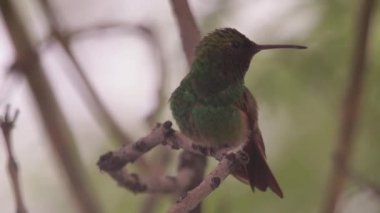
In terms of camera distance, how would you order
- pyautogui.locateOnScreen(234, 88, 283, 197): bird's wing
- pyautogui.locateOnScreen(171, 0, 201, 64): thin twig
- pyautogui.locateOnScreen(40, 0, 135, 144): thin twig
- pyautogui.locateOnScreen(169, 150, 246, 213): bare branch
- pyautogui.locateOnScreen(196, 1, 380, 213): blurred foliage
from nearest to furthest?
pyautogui.locateOnScreen(169, 150, 246, 213): bare branch, pyautogui.locateOnScreen(234, 88, 283, 197): bird's wing, pyautogui.locateOnScreen(171, 0, 201, 64): thin twig, pyautogui.locateOnScreen(40, 0, 135, 144): thin twig, pyautogui.locateOnScreen(196, 1, 380, 213): blurred foliage

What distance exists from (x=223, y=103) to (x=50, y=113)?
15.3 inches

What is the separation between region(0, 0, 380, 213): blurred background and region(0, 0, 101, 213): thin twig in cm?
2

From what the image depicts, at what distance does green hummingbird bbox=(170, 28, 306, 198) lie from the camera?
994mm

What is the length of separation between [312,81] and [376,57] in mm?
112

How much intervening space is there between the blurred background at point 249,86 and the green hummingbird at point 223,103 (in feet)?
1.08

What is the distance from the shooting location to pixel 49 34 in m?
1.46

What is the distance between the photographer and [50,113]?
1345mm

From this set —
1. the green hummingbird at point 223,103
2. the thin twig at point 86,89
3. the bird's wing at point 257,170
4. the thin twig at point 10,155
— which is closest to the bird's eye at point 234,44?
the green hummingbird at point 223,103

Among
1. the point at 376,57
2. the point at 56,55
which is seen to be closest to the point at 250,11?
the point at 376,57

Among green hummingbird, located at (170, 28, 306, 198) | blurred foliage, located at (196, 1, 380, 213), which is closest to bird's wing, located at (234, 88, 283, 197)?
green hummingbird, located at (170, 28, 306, 198)

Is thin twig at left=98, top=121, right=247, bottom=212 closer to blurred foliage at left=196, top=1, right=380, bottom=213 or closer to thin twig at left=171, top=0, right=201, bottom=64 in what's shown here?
thin twig at left=171, top=0, right=201, bottom=64

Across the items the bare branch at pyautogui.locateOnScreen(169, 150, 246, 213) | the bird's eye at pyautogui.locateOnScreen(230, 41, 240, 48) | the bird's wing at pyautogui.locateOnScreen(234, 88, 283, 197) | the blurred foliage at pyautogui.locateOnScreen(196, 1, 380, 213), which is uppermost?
the bird's eye at pyautogui.locateOnScreen(230, 41, 240, 48)

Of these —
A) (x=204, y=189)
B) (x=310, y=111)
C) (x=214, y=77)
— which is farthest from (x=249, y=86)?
(x=204, y=189)

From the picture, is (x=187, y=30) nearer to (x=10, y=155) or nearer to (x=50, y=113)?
(x=50, y=113)
